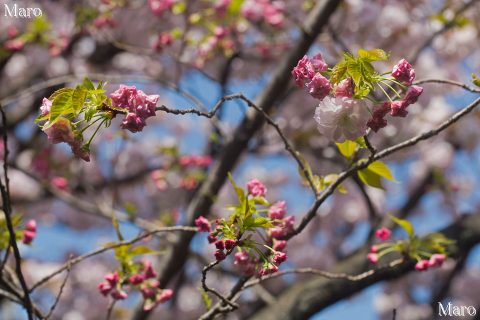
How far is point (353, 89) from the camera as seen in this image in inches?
51.4

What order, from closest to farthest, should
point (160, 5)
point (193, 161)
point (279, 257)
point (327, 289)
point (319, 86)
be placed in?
point (319, 86), point (279, 257), point (327, 289), point (160, 5), point (193, 161)

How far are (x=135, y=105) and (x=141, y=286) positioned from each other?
0.83 meters

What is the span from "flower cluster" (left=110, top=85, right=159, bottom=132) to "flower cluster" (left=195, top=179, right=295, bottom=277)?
29 centimetres

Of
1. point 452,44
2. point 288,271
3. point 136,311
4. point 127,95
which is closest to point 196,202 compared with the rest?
point 136,311

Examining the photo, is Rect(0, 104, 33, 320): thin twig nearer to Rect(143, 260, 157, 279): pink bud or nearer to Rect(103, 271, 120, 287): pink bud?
Rect(103, 271, 120, 287): pink bud

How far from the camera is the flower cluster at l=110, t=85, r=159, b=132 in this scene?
A: 1277 millimetres

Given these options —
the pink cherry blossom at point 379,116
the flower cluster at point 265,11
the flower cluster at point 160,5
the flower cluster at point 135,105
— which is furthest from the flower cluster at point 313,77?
the flower cluster at point 265,11

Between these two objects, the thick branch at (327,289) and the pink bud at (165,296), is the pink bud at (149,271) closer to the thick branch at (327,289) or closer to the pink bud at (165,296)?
the pink bud at (165,296)

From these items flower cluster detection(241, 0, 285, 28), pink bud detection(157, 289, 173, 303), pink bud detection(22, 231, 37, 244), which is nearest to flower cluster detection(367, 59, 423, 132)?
pink bud detection(157, 289, 173, 303)

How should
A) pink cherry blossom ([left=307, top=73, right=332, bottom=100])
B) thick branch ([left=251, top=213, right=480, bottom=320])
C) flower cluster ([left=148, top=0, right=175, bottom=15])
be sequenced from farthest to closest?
flower cluster ([left=148, top=0, right=175, bottom=15]) < thick branch ([left=251, top=213, right=480, bottom=320]) < pink cherry blossom ([left=307, top=73, right=332, bottom=100])

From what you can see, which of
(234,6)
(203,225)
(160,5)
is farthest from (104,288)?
(160,5)

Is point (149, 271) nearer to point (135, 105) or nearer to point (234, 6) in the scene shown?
point (135, 105)

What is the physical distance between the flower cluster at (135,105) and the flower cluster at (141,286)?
0.76m

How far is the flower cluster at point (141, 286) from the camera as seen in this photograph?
189 centimetres
